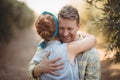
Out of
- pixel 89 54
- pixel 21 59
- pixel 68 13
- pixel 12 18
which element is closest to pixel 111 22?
pixel 89 54

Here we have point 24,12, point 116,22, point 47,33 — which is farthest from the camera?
point 24,12

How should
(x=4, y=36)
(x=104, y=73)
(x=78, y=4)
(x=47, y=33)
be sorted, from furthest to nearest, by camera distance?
(x=4, y=36) → (x=78, y=4) → (x=104, y=73) → (x=47, y=33)

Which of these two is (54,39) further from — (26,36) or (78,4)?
(26,36)

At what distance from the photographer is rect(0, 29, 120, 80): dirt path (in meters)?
10.2

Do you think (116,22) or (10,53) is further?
(10,53)

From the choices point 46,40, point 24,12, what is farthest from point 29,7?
point 46,40

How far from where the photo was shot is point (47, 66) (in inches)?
115

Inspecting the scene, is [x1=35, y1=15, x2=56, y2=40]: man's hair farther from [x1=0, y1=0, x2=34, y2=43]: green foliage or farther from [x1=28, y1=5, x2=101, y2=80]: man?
[x1=0, y1=0, x2=34, y2=43]: green foliage

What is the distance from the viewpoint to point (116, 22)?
6.09 m

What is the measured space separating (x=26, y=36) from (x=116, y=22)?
28.7 ft

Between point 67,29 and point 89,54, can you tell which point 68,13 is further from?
point 89,54

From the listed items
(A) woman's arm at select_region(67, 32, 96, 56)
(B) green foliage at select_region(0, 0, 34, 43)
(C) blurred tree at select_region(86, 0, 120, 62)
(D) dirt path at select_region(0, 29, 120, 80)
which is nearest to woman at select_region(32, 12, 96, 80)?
(A) woman's arm at select_region(67, 32, 96, 56)

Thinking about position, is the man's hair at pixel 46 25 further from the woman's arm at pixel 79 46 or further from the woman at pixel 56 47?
the woman's arm at pixel 79 46

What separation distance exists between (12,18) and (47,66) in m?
10.5
